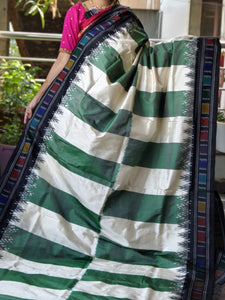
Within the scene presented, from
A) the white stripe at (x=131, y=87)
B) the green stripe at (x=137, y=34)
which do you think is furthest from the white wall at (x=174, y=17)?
the white stripe at (x=131, y=87)

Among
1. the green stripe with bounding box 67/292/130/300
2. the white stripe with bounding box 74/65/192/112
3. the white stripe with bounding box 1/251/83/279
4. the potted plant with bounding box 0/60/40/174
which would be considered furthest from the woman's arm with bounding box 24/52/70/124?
the potted plant with bounding box 0/60/40/174

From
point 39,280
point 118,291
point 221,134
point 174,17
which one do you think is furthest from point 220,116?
point 39,280

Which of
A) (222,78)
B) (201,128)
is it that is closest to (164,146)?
(201,128)

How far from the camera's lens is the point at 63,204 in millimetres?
1721

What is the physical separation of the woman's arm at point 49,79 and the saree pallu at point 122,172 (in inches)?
1.5

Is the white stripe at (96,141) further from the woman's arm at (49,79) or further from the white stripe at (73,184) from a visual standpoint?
the woman's arm at (49,79)

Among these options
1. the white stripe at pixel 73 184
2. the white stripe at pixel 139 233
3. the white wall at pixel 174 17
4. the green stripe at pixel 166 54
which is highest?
the white wall at pixel 174 17

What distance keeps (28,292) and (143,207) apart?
1.88ft

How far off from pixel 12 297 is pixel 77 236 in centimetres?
42

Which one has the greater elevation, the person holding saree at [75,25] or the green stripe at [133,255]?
the person holding saree at [75,25]

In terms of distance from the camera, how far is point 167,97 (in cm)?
178

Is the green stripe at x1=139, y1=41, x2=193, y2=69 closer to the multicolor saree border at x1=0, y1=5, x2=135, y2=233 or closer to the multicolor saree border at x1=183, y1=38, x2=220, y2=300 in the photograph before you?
the multicolor saree border at x1=183, y1=38, x2=220, y2=300

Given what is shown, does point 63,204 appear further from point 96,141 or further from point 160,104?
point 160,104

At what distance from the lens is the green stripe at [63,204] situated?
170 centimetres
